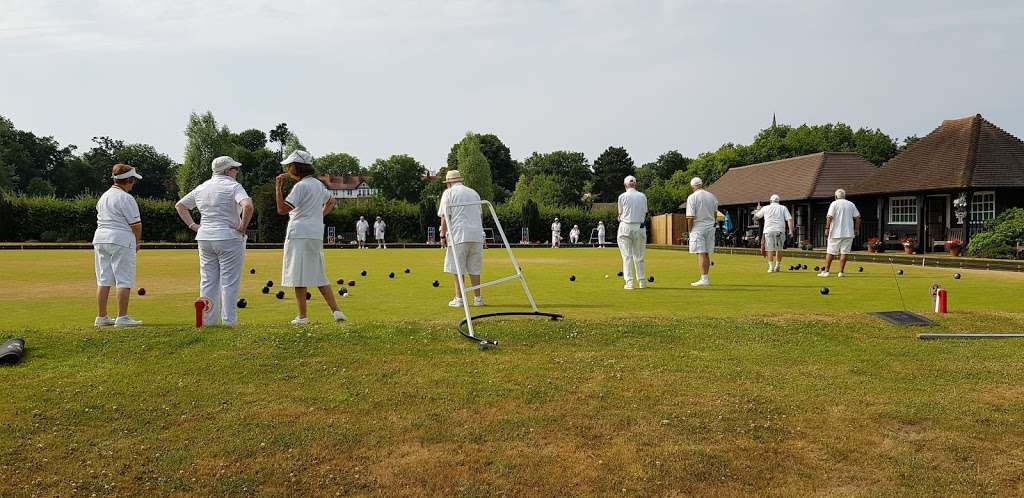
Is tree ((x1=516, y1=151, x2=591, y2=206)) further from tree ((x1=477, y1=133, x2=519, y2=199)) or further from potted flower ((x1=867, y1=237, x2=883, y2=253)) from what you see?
potted flower ((x1=867, y1=237, x2=883, y2=253))

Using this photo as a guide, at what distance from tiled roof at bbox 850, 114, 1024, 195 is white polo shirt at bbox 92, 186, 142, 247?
29.1m

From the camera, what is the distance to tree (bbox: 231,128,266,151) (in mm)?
99000

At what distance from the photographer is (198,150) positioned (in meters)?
76.2

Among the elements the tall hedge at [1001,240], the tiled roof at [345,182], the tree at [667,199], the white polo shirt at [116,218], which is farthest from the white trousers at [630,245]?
the tiled roof at [345,182]

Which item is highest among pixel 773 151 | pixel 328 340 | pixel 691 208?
pixel 773 151

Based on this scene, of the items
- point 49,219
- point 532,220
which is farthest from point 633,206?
point 49,219

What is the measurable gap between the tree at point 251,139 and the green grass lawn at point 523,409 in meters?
98.3

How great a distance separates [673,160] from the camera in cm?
10706

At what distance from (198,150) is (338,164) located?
204 feet

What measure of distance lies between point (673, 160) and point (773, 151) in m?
42.1

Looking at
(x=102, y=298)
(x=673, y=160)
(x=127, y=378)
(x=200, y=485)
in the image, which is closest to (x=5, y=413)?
(x=127, y=378)

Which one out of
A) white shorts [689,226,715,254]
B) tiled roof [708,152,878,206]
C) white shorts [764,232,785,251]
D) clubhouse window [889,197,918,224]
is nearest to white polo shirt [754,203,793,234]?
white shorts [764,232,785,251]

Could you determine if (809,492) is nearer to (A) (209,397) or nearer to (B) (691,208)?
(A) (209,397)

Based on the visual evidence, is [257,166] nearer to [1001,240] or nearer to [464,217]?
[1001,240]
